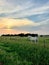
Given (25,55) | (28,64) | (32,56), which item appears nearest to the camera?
(28,64)

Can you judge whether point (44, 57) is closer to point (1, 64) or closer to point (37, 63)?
point (37, 63)

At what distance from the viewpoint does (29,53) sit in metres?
24.3

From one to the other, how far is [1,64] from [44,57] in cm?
388

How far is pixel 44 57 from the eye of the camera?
21.1 metres

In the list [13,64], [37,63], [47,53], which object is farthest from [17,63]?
[47,53]

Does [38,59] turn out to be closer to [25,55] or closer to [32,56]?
[32,56]

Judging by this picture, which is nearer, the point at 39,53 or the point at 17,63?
the point at 17,63

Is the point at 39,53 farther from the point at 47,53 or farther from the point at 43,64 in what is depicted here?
the point at 43,64

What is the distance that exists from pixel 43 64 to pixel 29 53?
4.38m

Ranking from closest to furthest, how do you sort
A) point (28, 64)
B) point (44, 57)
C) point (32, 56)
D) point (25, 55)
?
point (28, 64) < point (44, 57) < point (32, 56) < point (25, 55)

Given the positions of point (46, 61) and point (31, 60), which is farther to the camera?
point (31, 60)

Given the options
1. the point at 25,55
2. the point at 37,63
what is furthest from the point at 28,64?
the point at 25,55

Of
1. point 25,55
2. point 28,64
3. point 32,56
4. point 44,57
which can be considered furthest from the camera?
point 25,55

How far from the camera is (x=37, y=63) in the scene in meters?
20.3
